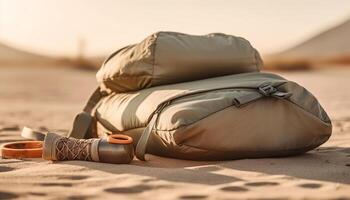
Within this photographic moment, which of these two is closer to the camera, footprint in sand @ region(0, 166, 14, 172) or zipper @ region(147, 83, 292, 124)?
footprint in sand @ region(0, 166, 14, 172)

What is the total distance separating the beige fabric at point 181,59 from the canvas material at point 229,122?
0.19 m

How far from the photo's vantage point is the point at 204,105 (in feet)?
8.79

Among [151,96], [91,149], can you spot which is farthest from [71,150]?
[151,96]

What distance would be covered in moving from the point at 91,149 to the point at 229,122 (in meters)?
0.68

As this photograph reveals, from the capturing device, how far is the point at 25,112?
6.74 meters

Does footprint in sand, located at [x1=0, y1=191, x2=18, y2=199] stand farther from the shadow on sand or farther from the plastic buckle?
the plastic buckle

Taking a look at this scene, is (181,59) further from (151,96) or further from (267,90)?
(267,90)

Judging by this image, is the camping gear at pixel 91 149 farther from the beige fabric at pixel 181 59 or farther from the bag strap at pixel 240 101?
the beige fabric at pixel 181 59

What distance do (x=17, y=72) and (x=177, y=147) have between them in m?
16.0

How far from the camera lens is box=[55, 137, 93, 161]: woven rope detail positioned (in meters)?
2.72

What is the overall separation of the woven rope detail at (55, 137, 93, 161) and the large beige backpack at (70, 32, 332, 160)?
26cm

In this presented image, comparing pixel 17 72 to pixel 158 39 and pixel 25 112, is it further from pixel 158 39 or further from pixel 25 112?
pixel 158 39

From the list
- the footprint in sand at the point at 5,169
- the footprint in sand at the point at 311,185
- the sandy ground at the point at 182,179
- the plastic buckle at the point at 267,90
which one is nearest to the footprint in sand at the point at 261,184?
the sandy ground at the point at 182,179

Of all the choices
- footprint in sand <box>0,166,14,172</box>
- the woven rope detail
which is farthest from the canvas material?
footprint in sand <box>0,166,14,172</box>
